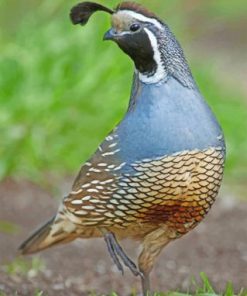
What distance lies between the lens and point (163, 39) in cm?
419

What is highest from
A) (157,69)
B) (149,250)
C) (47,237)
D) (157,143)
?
(157,69)

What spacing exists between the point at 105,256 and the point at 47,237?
110 cm

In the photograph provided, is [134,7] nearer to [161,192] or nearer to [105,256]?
[161,192]

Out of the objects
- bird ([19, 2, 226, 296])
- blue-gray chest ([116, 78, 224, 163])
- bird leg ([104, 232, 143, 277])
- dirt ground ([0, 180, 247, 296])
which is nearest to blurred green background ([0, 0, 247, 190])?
dirt ground ([0, 180, 247, 296])

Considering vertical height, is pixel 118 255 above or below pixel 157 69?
below

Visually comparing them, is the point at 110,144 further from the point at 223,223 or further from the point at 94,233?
the point at 223,223

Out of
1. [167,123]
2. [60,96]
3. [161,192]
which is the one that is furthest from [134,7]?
[60,96]

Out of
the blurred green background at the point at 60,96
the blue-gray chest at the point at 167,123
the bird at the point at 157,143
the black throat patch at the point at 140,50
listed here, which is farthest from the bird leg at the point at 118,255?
the blurred green background at the point at 60,96

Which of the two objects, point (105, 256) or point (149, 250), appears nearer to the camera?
point (149, 250)

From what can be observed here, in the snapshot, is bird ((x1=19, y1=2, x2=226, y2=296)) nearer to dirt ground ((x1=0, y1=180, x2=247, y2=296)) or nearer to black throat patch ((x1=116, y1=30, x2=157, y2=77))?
black throat patch ((x1=116, y1=30, x2=157, y2=77))

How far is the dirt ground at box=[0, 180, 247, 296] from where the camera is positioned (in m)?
5.21

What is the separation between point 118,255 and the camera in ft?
14.3

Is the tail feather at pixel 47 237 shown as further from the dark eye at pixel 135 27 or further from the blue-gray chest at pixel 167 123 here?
the dark eye at pixel 135 27

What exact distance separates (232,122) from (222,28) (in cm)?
537
